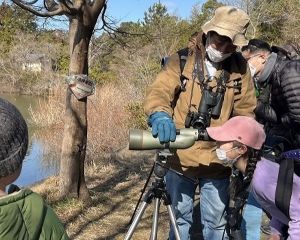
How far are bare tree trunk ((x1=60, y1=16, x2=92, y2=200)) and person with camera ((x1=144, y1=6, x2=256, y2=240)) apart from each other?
158 cm

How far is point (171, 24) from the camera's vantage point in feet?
81.4

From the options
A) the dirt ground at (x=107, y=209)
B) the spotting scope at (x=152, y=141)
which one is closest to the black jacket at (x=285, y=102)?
the spotting scope at (x=152, y=141)

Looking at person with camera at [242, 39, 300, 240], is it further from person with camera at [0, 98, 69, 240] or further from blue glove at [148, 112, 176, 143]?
person with camera at [0, 98, 69, 240]

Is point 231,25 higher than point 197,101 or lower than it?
higher

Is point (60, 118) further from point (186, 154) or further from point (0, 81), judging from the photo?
point (0, 81)

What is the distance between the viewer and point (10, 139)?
143cm

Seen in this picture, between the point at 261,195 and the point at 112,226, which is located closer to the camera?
the point at 261,195

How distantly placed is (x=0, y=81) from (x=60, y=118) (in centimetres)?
1692

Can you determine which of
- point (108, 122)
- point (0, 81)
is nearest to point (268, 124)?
point (108, 122)

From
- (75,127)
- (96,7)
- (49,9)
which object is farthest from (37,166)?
(96,7)

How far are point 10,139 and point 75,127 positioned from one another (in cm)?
289

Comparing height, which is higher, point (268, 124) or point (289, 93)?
point (289, 93)

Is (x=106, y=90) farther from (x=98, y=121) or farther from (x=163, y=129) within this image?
(x=163, y=129)

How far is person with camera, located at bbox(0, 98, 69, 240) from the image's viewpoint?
139cm
